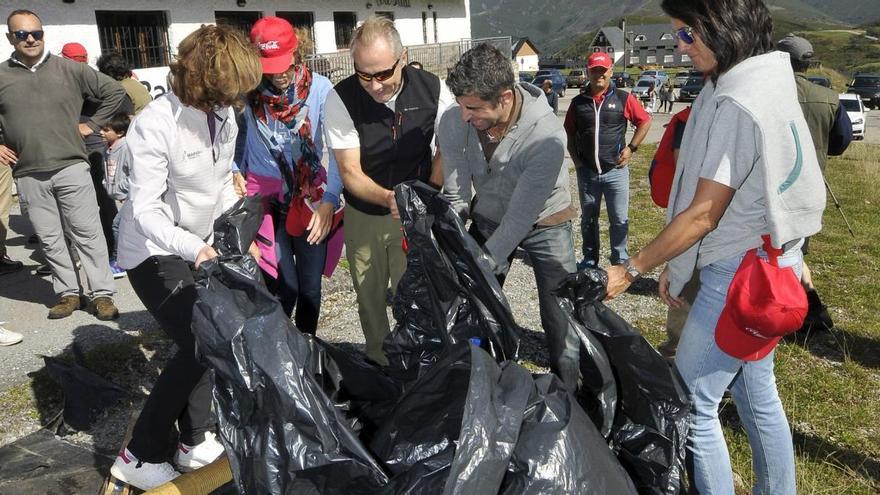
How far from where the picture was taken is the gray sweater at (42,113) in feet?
15.0

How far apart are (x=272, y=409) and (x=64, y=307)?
12.2 feet

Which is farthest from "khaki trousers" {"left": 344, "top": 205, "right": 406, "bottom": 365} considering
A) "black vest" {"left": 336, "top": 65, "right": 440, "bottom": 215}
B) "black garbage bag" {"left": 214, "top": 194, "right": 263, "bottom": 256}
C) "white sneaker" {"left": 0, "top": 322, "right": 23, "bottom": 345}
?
"white sneaker" {"left": 0, "top": 322, "right": 23, "bottom": 345}

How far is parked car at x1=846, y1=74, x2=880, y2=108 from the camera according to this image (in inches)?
1325

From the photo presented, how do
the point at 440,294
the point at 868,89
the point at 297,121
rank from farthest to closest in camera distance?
the point at 868,89 → the point at 297,121 → the point at 440,294

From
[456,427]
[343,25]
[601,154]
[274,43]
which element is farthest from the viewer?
[343,25]

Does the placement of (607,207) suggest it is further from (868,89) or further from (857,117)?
(868,89)

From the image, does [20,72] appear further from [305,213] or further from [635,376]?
[635,376]

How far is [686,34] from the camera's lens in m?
1.93

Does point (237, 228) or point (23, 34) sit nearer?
point (237, 228)

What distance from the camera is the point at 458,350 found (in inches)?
76.5

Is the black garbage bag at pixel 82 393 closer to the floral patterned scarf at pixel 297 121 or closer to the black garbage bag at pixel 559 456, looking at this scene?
the floral patterned scarf at pixel 297 121

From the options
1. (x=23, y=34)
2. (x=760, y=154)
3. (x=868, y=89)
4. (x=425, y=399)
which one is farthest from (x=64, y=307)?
(x=868, y=89)

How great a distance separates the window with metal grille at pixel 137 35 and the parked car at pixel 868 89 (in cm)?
3226

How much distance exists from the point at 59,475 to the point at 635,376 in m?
2.37
